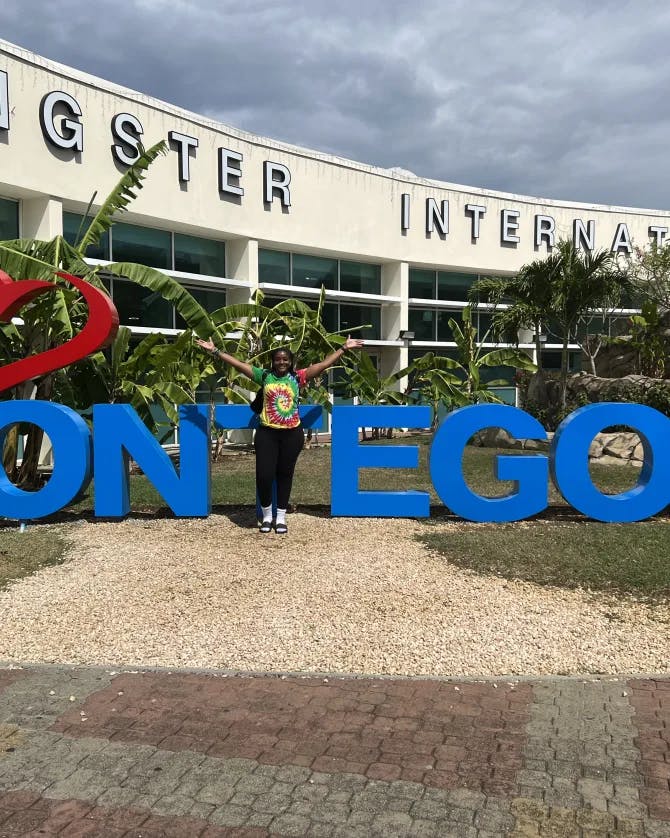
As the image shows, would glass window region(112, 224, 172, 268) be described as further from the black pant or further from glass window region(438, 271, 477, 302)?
glass window region(438, 271, 477, 302)

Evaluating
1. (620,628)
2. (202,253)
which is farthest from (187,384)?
(620,628)

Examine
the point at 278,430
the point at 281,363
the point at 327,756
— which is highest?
the point at 281,363

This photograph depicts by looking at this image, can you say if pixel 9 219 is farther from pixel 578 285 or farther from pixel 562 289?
pixel 578 285

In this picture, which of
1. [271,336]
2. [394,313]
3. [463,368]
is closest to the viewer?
[271,336]

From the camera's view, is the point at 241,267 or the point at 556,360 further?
the point at 556,360

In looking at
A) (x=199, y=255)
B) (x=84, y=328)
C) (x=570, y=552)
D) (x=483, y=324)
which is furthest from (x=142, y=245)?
(x=570, y=552)

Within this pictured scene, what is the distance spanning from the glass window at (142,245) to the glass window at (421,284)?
8.89m

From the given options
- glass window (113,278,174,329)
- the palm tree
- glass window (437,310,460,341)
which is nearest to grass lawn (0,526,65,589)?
glass window (113,278,174,329)

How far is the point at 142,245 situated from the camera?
1734cm

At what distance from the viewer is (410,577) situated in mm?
6699

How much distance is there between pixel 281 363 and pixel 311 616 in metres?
3.61

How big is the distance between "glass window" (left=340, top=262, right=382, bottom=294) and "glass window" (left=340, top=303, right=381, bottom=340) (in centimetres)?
→ 56

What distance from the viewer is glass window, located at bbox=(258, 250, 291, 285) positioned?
20109 millimetres

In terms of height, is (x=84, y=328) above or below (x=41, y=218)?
below
